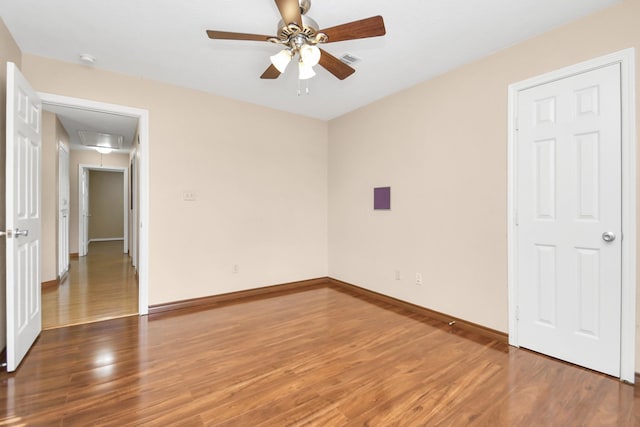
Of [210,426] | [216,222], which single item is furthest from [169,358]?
[216,222]

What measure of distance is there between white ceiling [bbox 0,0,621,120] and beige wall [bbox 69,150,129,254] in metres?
4.63

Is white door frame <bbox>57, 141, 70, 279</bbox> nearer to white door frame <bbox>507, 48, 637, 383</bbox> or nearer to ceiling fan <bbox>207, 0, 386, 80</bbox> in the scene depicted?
ceiling fan <bbox>207, 0, 386, 80</bbox>

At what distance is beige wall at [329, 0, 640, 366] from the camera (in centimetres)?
241

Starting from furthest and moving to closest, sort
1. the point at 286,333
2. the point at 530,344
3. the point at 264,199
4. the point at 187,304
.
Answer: the point at 264,199
the point at 187,304
the point at 286,333
the point at 530,344

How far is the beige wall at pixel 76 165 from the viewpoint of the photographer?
636cm

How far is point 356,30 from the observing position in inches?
72.4

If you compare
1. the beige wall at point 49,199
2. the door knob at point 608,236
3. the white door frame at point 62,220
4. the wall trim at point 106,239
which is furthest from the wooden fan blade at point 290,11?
the wall trim at point 106,239

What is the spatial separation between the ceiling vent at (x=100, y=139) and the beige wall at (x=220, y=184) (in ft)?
8.81

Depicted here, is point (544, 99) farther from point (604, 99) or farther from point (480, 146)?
point (480, 146)

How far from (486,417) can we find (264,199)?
3338mm

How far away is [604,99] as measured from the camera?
2113 millimetres

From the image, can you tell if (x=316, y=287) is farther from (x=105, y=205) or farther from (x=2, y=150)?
(x=105, y=205)

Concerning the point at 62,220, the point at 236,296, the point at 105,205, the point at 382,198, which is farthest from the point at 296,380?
the point at 105,205

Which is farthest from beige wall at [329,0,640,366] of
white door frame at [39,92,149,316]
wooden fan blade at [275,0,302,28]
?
white door frame at [39,92,149,316]
